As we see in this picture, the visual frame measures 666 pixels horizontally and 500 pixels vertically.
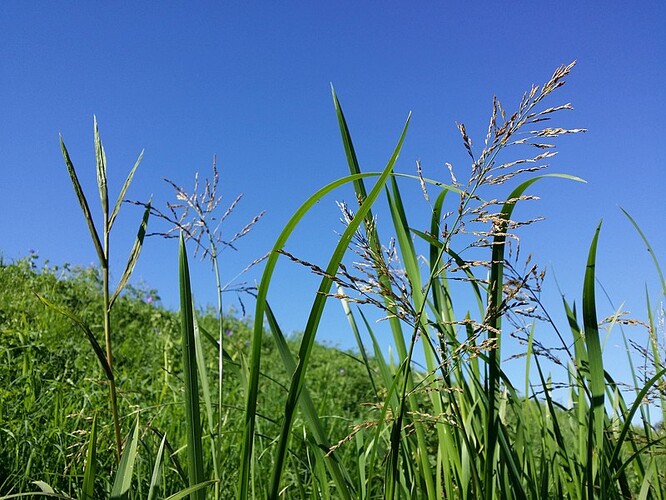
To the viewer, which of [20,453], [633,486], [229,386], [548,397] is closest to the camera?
[548,397]

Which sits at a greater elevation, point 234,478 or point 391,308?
point 391,308

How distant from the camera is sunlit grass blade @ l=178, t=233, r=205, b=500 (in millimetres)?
1016

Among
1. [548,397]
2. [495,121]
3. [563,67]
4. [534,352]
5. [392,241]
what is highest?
[563,67]

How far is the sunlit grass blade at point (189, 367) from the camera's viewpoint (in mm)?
1016

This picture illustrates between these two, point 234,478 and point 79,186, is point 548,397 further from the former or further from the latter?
point 234,478

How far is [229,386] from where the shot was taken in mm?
4715

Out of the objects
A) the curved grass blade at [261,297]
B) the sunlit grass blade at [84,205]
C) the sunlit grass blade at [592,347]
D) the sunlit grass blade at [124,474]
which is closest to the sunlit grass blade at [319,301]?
the curved grass blade at [261,297]

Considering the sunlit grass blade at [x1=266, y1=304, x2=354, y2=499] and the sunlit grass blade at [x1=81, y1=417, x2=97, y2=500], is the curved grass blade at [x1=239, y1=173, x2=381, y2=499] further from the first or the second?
the sunlit grass blade at [x1=81, y1=417, x2=97, y2=500]

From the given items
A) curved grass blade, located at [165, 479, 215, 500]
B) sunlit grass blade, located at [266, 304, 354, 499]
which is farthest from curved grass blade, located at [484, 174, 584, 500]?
curved grass blade, located at [165, 479, 215, 500]

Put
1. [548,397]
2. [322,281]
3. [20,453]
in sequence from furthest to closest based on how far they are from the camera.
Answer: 1. [20,453]
2. [548,397]
3. [322,281]

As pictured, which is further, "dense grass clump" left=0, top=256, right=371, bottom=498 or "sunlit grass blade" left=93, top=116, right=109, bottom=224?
"dense grass clump" left=0, top=256, right=371, bottom=498

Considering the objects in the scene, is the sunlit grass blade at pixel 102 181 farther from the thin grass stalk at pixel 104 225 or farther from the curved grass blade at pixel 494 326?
the curved grass blade at pixel 494 326

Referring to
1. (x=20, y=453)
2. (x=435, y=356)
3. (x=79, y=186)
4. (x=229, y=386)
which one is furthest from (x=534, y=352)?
(x=229, y=386)

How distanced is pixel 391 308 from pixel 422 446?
43 cm
